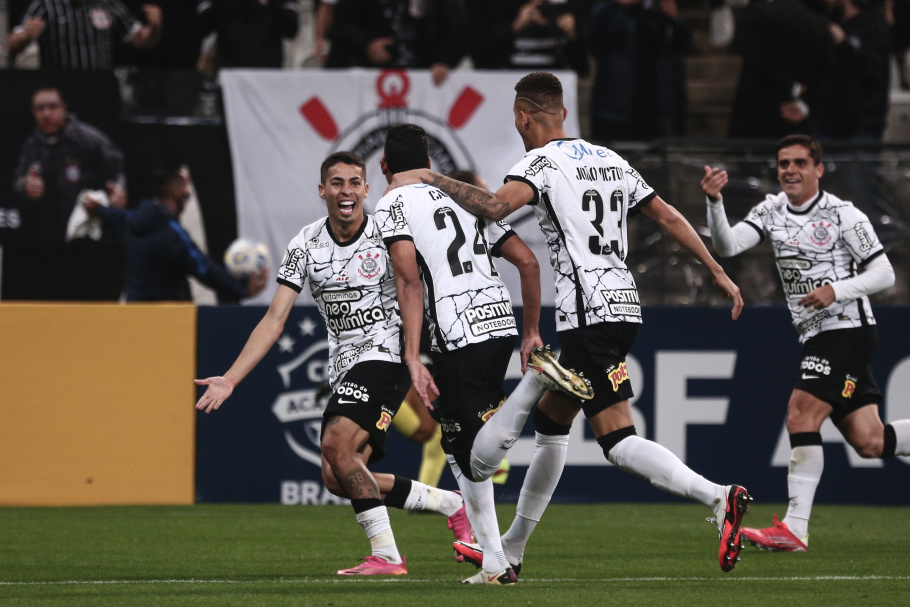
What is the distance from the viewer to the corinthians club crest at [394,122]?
42.0 feet

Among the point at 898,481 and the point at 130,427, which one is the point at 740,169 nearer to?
the point at 898,481

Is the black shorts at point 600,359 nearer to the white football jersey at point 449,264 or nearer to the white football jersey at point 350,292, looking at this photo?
the white football jersey at point 449,264

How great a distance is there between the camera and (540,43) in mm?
13820

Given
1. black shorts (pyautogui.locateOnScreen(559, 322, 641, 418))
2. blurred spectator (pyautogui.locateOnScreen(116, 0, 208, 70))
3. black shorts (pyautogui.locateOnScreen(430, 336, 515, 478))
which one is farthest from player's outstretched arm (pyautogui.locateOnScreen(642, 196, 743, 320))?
blurred spectator (pyautogui.locateOnScreen(116, 0, 208, 70))

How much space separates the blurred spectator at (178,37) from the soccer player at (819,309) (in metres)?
7.11

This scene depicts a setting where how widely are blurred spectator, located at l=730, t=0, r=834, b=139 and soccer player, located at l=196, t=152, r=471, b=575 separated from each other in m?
7.24

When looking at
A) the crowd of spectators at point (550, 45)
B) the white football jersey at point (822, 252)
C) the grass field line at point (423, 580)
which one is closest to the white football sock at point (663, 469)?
the grass field line at point (423, 580)

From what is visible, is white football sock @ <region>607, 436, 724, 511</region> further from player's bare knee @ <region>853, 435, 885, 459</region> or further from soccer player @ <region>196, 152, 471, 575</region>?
player's bare knee @ <region>853, 435, 885, 459</region>

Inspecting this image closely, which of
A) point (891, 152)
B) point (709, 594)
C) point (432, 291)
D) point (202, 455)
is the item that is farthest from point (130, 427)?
point (891, 152)

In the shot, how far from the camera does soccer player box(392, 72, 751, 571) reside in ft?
21.0

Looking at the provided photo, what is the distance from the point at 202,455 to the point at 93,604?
16.2 feet

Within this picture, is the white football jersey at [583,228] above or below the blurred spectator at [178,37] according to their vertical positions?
below

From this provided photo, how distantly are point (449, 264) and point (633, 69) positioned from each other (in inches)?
300

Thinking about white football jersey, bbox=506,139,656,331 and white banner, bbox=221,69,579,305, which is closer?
white football jersey, bbox=506,139,656,331
